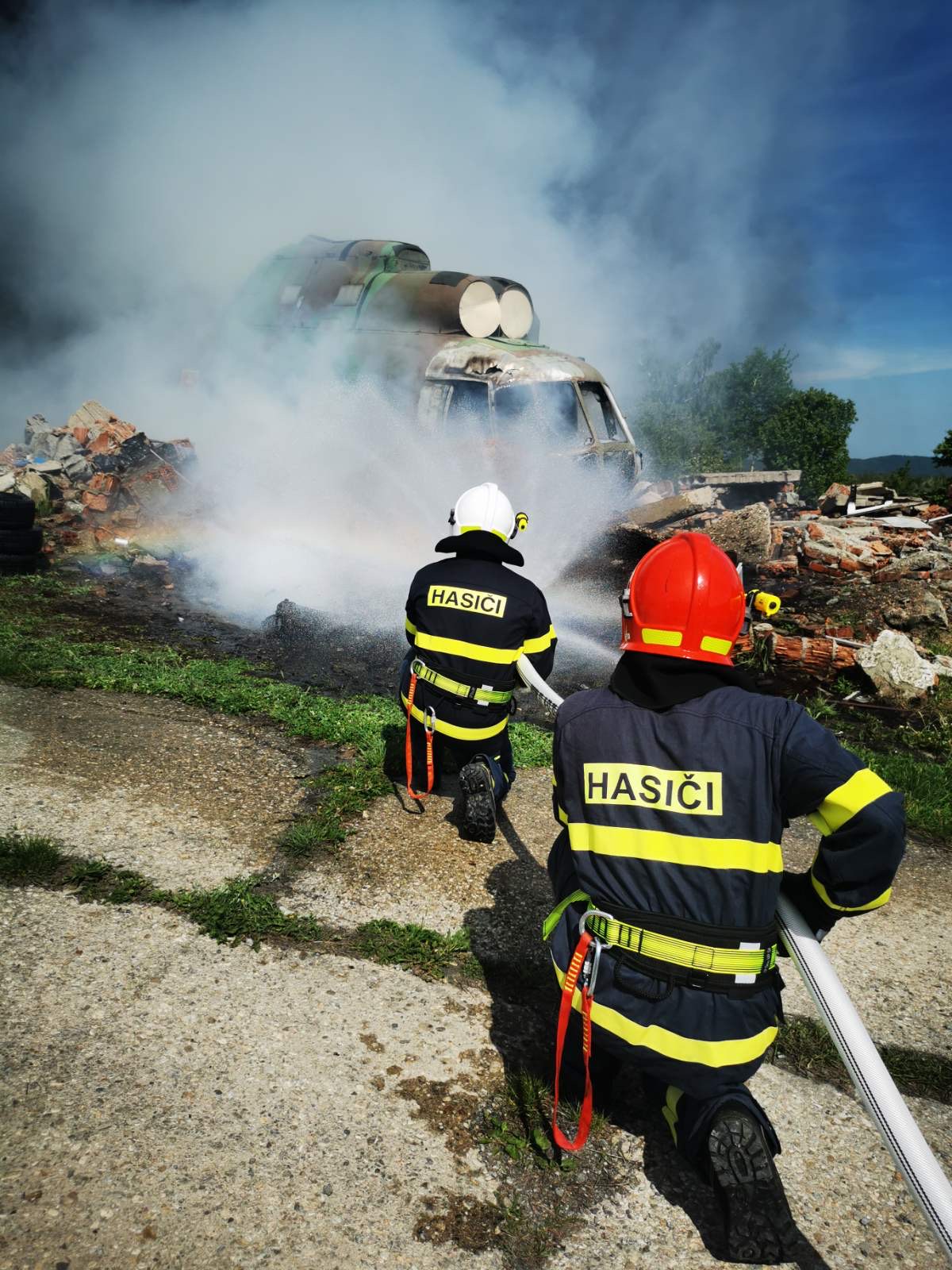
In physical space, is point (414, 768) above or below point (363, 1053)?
above

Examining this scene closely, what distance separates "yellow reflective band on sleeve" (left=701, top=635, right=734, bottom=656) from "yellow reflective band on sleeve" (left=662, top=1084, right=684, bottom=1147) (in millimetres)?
→ 1050

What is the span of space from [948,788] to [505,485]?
5849mm

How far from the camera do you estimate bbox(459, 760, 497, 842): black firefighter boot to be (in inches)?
142

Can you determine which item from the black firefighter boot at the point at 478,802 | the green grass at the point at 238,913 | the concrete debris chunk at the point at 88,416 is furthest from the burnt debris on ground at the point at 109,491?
the black firefighter boot at the point at 478,802

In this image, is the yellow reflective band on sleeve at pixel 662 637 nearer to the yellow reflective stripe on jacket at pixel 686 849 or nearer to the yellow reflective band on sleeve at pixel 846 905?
the yellow reflective stripe on jacket at pixel 686 849

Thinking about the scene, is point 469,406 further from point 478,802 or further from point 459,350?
point 478,802

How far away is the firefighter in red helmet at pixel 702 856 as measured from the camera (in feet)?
5.73

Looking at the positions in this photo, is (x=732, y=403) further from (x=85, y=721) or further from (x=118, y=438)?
(x=85, y=721)

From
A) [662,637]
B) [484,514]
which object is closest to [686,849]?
[662,637]

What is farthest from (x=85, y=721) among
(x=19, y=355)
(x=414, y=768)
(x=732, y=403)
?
(x=732, y=403)

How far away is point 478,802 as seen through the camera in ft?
11.9

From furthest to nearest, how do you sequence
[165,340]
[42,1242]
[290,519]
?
[165,340] → [290,519] → [42,1242]

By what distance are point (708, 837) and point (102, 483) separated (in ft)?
35.8

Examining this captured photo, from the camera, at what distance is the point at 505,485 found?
30.7 feet
